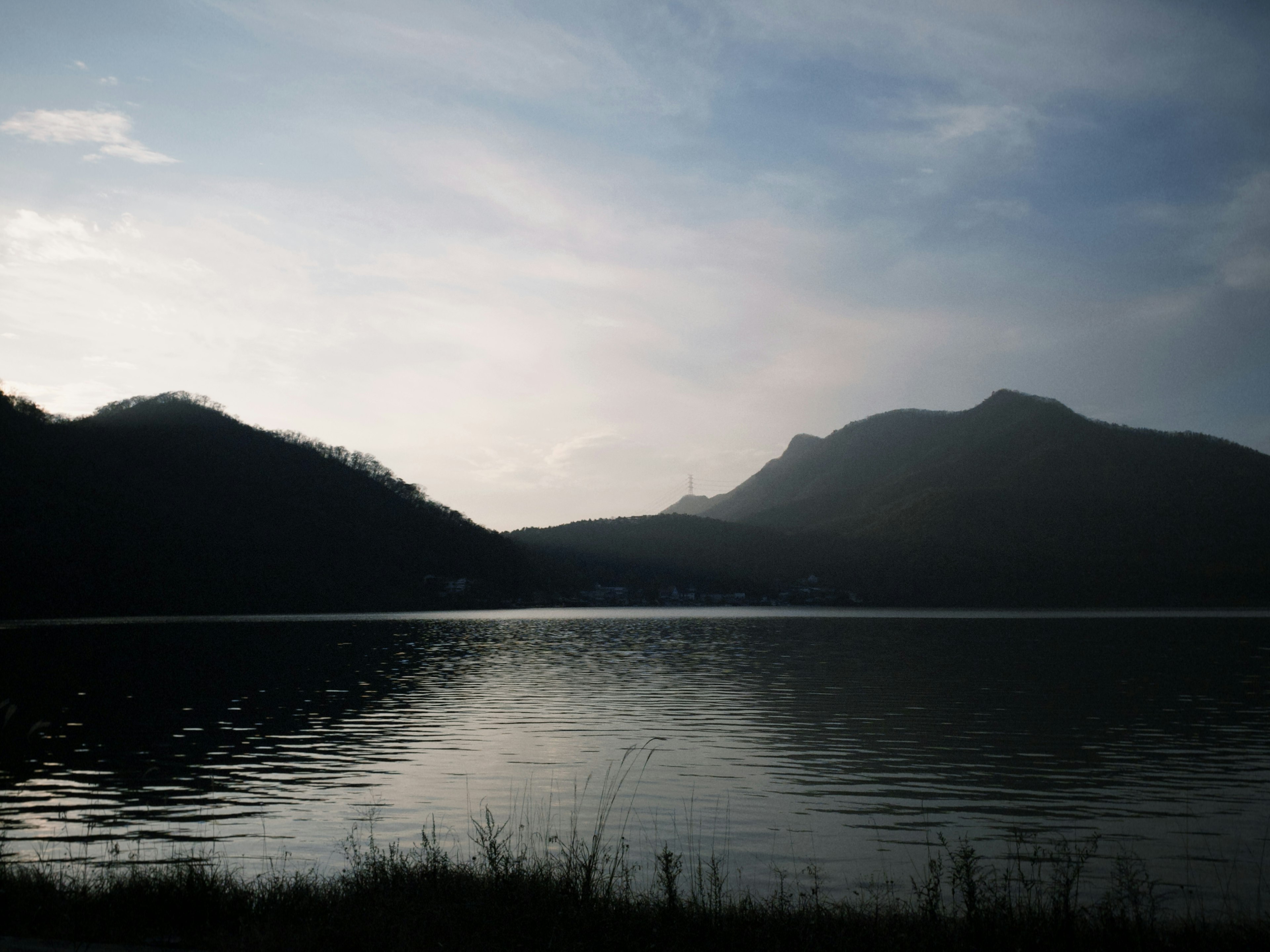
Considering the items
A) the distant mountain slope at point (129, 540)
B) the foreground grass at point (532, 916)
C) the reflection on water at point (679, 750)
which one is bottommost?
the reflection on water at point (679, 750)

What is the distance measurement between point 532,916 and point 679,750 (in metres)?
19.1

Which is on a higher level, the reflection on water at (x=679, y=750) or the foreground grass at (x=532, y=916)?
the foreground grass at (x=532, y=916)

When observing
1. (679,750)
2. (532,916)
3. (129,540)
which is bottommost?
(679,750)

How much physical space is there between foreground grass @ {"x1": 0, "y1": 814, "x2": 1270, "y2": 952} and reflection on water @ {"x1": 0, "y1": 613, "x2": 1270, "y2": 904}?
14.1ft

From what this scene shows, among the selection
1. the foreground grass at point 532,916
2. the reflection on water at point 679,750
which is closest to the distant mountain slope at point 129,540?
the reflection on water at point 679,750

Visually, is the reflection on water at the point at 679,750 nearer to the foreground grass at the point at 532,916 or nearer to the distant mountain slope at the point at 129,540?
the foreground grass at the point at 532,916

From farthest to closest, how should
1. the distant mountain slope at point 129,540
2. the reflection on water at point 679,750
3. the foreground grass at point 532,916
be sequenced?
the distant mountain slope at point 129,540, the reflection on water at point 679,750, the foreground grass at point 532,916

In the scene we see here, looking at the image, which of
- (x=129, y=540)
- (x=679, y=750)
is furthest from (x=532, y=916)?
(x=129, y=540)

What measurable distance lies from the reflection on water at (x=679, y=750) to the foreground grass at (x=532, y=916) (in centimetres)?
429

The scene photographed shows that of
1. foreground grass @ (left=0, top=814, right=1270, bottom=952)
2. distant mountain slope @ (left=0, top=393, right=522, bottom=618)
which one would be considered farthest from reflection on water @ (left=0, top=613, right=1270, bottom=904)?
distant mountain slope @ (left=0, top=393, right=522, bottom=618)

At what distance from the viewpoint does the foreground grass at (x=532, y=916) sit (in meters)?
8.83

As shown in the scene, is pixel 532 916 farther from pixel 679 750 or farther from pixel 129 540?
pixel 129 540

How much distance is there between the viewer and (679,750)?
27.9 m

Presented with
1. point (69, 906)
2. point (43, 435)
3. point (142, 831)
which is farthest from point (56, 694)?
point (43, 435)
